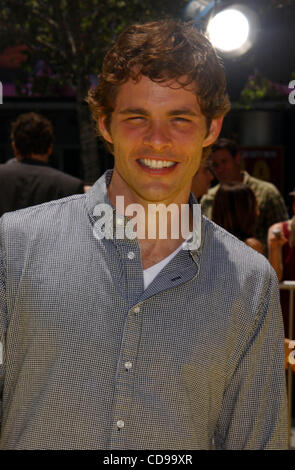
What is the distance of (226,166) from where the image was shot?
21.4 feet

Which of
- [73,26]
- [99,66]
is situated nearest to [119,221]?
[99,66]

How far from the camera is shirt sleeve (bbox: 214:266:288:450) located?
1853 millimetres

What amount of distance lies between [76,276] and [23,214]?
0.24 m

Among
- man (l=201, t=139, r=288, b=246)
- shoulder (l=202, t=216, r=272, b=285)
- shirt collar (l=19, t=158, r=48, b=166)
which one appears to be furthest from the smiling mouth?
man (l=201, t=139, r=288, b=246)

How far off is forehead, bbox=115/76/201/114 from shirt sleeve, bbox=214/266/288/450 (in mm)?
548

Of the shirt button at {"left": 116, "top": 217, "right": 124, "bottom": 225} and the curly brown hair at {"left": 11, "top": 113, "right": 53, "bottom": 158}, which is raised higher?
the curly brown hair at {"left": 11, "top": 113, "right": 53, "bottom": 158}

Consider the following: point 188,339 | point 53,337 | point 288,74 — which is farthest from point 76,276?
point 288,74

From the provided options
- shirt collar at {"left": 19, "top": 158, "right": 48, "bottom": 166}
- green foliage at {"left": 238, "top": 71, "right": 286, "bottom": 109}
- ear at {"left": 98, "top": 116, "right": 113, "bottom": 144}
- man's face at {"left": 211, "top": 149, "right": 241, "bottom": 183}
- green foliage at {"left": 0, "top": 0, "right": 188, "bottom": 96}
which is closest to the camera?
ear at {"left": 98, "top": 116, "right": 113, "bottom": 144}

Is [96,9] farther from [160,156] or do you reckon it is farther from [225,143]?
[160,156]

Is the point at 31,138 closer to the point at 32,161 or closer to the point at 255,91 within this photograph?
the point at 32,161

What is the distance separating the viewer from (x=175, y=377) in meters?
1.76

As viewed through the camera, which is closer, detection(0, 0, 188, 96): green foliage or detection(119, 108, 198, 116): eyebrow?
detection(119, 108, 198, 116): eyebrow

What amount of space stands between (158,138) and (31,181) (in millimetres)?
3427

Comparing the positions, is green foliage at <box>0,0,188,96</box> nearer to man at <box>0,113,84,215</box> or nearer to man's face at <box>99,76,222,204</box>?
man at <box>0,113,84,215</box>
